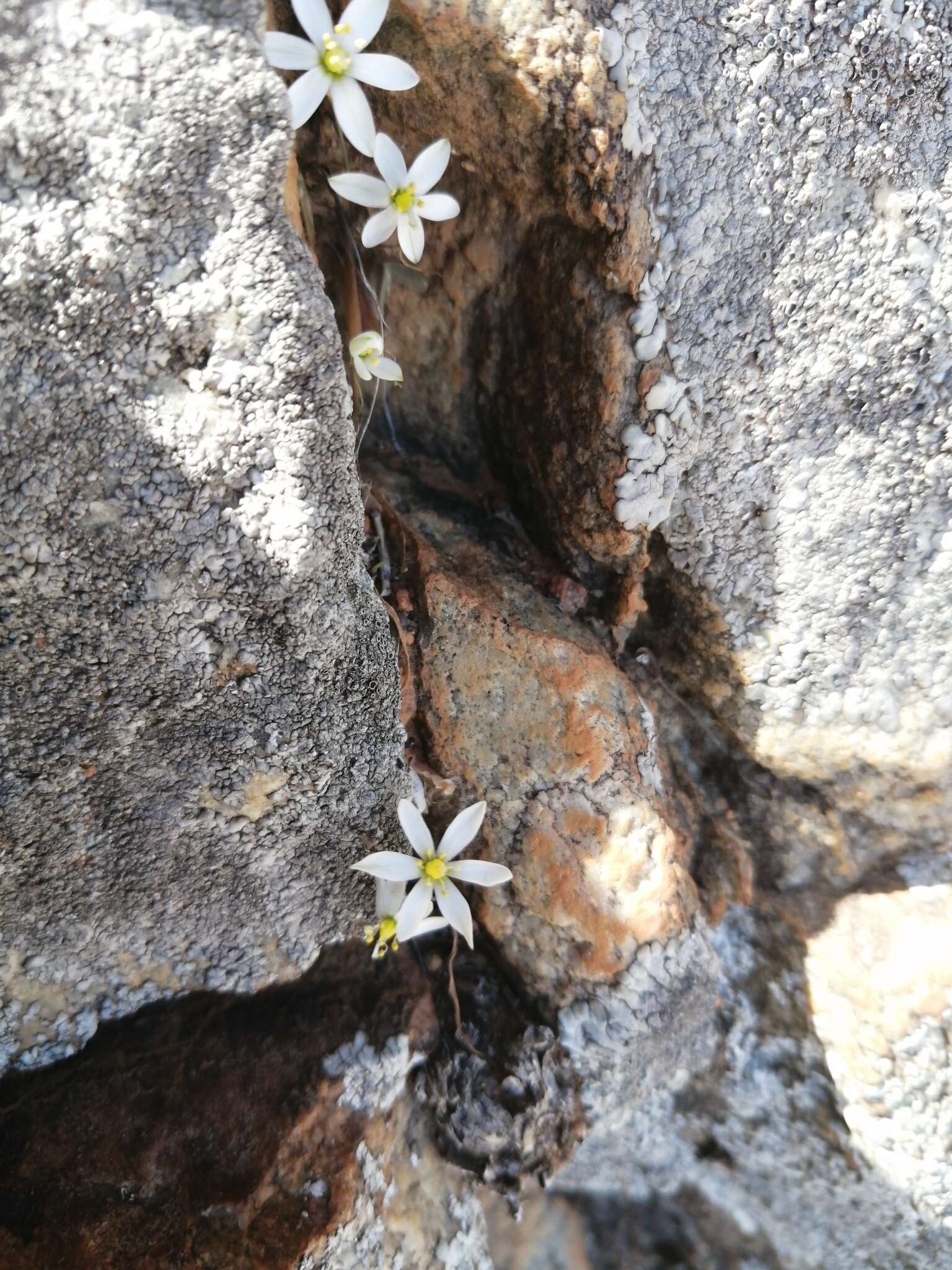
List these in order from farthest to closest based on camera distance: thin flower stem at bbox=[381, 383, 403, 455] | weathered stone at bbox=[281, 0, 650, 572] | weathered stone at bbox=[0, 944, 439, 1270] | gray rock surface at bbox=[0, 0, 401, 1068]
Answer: thin flower stem at bbox=[381, 383, 403, 455], weathered stone at bbox=[0, 944, 439, 1270], weathered stone at bbox=[281, 0, 650, 572], gray rock surface at bbox=[0, 0, 401, 1068]

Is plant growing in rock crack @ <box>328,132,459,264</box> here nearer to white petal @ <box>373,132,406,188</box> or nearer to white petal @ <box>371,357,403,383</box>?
white petal @ <box>373,132,406,188</box>

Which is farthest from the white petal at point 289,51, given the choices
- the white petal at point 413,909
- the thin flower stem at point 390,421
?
the white petal at point 413,909

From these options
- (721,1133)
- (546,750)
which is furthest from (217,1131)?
(721,1133)

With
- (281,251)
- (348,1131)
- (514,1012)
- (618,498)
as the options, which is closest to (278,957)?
(348,1131)

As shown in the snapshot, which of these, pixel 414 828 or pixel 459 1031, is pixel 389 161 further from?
pixel 459 1031

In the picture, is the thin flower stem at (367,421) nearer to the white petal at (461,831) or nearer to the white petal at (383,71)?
the white petal at (383,71)

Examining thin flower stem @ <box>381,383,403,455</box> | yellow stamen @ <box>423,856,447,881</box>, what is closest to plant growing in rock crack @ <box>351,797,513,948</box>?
yellow stamen @ <box>423,856,447,881</box>
